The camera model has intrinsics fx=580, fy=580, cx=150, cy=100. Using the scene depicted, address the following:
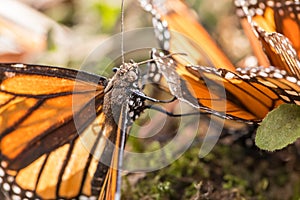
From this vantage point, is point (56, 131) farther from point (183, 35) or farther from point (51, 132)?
point (183, 35)

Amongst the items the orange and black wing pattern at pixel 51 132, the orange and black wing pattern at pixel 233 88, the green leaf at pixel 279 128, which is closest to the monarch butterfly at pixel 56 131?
the orange and black wing pattern at pixel 51 132

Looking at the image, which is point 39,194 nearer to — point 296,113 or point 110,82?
point 110,82

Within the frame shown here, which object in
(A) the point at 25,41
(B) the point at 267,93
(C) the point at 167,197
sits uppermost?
(A) the point at 25,41

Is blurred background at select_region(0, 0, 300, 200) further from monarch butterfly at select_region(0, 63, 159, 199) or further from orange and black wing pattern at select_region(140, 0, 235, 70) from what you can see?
orange and black wing pattern at select_region(140, 0, 235, 70)

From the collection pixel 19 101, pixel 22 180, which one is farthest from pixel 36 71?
pixel 22 180

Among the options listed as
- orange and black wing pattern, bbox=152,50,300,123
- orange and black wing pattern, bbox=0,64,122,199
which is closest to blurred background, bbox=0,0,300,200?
orange and black wing pattern, bbox=0,64,122,199

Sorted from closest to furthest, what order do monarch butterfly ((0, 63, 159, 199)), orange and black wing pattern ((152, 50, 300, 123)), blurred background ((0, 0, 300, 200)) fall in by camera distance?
orange and black wing pattern ((152, 50, 300, 123)), monarch butterfly ((0, 63, 159, 199)), blurred background ((0, 0, 300, 200))

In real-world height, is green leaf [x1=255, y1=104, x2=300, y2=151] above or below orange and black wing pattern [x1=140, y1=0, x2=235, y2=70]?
below

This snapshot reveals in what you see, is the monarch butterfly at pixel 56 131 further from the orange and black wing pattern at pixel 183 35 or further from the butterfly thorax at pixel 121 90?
the orange and black wing pattern at pixel 183 35
